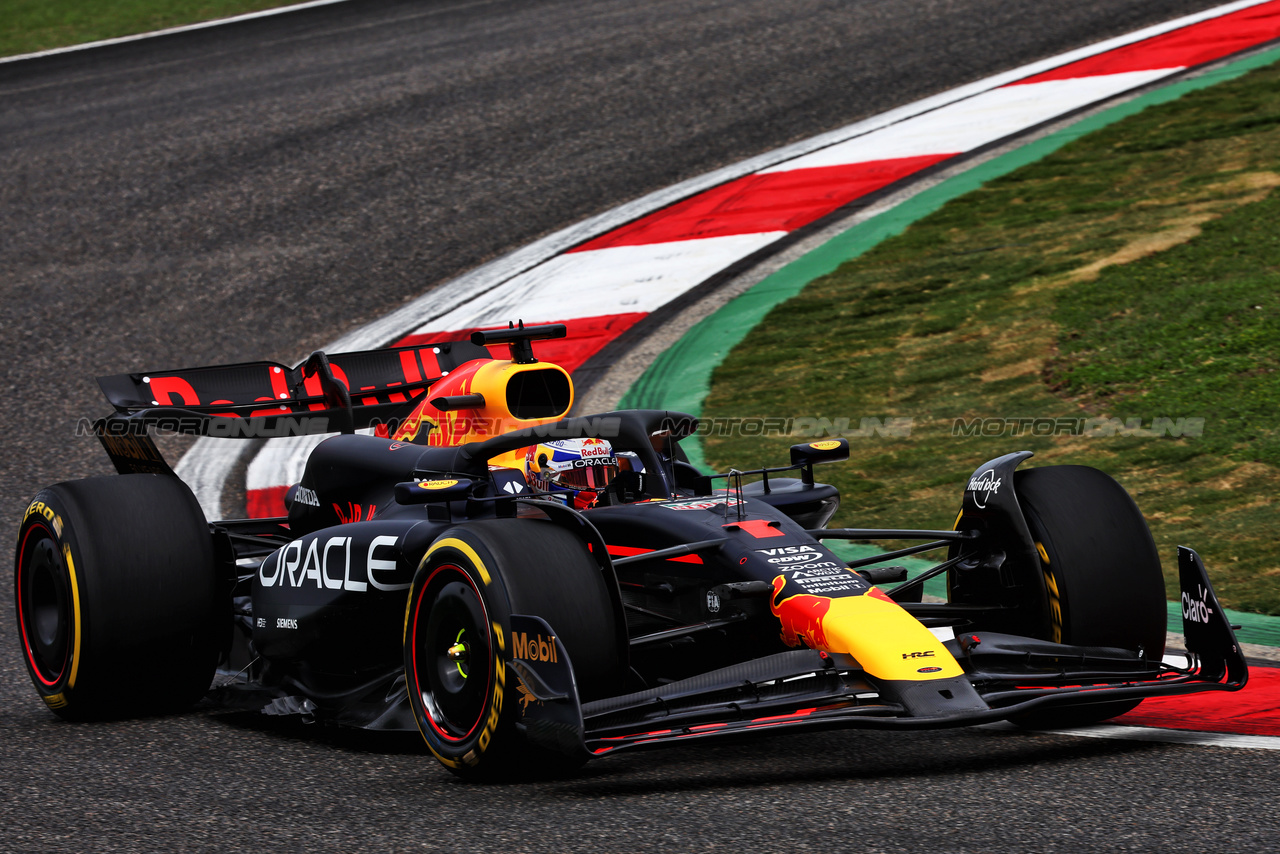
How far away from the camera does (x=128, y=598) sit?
5.36 m

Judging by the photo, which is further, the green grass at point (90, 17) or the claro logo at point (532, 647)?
the green grass at point (90, 17)

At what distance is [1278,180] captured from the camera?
1115 centimetres

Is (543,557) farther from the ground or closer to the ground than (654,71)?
closer to the ground

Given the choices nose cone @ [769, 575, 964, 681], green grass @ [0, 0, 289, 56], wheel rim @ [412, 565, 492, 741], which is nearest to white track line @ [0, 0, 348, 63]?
green grass @ [0, 0, 289, 56]

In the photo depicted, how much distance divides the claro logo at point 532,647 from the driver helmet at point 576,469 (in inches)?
50.7

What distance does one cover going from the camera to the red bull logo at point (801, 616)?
13.7ft

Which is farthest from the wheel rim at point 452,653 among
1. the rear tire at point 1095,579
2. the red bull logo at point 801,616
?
the rear tire at point 1095,579

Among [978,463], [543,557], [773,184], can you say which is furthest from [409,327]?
[543,557]

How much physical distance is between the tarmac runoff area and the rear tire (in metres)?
4.73

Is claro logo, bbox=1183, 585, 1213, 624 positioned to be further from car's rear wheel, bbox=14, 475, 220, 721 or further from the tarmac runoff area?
the tarmac runoff area

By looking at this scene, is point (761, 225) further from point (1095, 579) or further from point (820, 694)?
point (820, 694)

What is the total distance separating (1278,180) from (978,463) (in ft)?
16.0

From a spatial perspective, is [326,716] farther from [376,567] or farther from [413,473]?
[413,473]

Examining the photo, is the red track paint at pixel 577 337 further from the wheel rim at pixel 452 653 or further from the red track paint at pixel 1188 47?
the red track paint at pixel 1188 47
